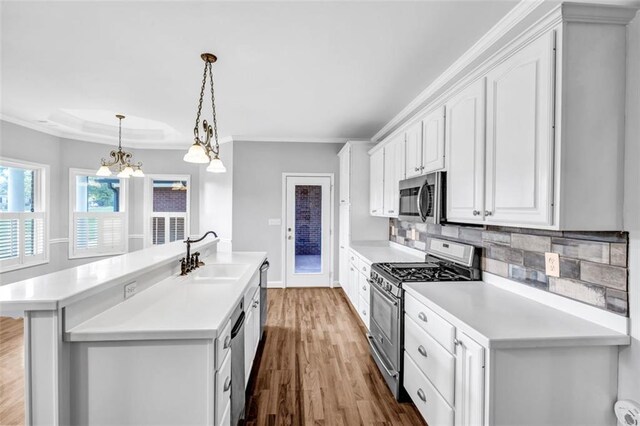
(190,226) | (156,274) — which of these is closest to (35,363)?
(156,274)

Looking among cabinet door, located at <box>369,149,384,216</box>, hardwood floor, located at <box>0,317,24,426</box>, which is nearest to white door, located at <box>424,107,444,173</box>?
cabinet door, located at <box>369,149,384,216</box>

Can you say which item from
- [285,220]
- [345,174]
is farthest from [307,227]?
[345,174]

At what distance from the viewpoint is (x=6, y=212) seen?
426 centimetres

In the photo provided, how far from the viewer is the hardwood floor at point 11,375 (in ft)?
6.73

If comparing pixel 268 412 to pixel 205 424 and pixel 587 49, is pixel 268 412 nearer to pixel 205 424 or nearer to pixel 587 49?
pixel 205 424

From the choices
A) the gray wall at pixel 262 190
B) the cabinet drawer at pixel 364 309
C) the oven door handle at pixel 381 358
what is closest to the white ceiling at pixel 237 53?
the gray wall at pixel 262 190

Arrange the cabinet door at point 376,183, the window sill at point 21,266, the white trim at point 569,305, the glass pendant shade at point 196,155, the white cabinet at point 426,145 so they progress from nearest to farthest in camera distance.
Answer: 1. the white trim at point 569,305
2. the glass pendant shade at point 196,155
3. the white cabinet at point 426,145
4. the cabinet door at point 376,183
5. the window sill at point 21,266

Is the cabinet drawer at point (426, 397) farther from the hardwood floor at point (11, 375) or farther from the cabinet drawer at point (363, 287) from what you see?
the hardwood floor at point (11, 375)

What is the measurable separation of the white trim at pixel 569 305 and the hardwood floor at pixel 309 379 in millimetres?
1080

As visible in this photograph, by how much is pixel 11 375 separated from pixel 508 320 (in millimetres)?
3659

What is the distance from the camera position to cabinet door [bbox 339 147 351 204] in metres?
4.59

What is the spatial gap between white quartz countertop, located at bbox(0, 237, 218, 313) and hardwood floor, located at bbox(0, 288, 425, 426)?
1.17 metres

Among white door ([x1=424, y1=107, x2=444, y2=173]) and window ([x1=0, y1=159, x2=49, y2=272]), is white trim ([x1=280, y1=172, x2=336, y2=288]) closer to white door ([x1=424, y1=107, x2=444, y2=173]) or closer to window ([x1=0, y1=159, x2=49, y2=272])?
white door ([x1=424, y1=107, x2=444, y2=173])

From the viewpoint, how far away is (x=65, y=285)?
1491 millimetres
